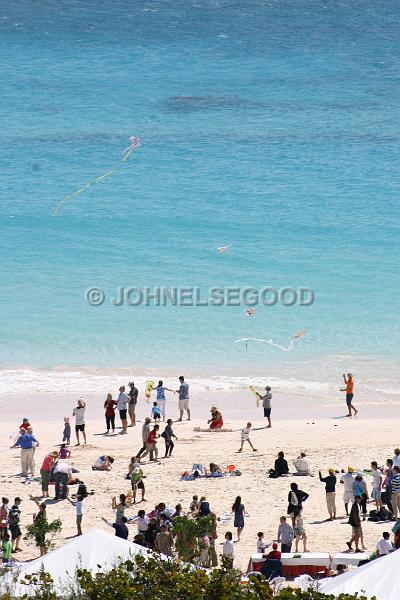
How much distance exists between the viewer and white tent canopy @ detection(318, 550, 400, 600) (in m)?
13.2

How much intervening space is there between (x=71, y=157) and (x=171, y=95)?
23.3ft

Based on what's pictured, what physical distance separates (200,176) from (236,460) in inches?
1084

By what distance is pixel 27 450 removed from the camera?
21.1 m

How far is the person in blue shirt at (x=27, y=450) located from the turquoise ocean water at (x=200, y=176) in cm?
1078

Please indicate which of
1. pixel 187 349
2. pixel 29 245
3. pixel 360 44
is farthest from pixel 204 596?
pixel 360 44

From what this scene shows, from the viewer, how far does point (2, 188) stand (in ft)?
156

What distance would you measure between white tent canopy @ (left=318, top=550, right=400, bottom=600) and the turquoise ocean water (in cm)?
1677

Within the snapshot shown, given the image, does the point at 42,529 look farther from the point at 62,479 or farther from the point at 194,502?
the point at 62,479

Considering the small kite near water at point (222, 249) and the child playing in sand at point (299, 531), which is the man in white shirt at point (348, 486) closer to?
the child playing in sand at point (299, 531)

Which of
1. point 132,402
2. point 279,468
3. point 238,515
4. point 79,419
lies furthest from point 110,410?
point 238,515

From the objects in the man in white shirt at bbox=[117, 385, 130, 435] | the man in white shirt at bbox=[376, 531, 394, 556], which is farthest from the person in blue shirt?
the man in white shirt at bbox=[376, 531, 394, 556]

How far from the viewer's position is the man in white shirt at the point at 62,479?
1995cm

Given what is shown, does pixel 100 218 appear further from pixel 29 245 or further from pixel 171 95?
pixel 171 95

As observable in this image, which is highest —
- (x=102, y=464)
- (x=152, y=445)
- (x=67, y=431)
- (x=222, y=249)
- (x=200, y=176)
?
(x=200, y=176)
